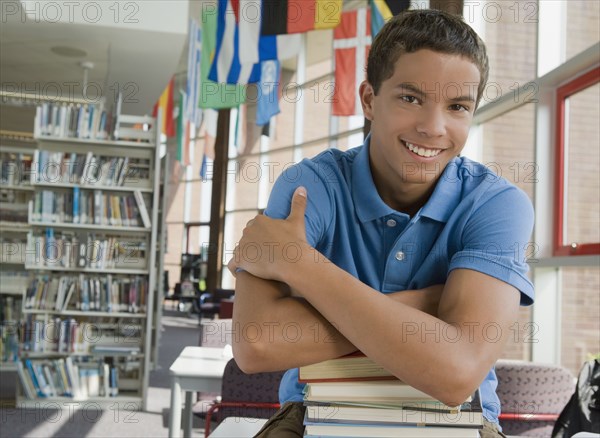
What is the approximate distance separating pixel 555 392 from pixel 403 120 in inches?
76.2

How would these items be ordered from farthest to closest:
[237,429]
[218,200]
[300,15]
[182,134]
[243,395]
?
[218,200] < [182,134] < [300,15] < [243,395] < [237,429]

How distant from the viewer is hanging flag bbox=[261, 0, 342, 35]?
19.2ft

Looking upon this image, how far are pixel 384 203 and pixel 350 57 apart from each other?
18.7ft

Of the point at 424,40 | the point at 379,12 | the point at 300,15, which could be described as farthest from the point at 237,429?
the point at 379,12

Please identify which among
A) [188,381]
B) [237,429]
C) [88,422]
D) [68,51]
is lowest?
[88,422]

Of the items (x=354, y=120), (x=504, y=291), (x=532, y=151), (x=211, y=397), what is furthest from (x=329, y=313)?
(x=354, y=120)

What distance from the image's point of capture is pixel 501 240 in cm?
128

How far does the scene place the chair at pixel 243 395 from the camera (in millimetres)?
2744

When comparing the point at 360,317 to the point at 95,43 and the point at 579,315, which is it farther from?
the point at 95,43

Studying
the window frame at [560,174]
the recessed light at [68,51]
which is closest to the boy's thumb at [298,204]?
the window frame at [560,174]

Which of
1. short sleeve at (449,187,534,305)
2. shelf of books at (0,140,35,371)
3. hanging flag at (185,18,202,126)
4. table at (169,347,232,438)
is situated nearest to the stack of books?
short sleeve at (449,187,534,305)

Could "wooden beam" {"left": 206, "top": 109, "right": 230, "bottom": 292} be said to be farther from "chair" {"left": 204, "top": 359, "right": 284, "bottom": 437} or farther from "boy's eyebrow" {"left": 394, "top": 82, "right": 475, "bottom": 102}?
"boy's eyebrow" {"left": 394, "top": 82, "right": 475, "bottom": 102}

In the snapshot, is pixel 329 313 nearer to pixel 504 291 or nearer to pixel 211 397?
pixel 504 291

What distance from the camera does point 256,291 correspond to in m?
1.28
